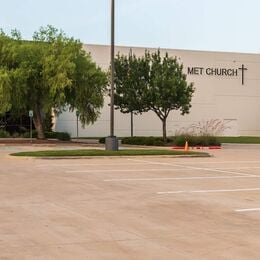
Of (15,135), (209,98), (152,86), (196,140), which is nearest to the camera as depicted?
(196,140)

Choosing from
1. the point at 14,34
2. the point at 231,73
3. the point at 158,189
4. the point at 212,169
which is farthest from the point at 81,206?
the point at 231,73

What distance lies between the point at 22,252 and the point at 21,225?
Answer: 6.23ft

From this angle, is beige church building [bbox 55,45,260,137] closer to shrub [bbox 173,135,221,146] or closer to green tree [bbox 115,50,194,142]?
green tree [bbox 115,50,194,142]

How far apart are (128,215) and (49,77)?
32.1 meters

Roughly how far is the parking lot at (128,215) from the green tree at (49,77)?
2230 centimetres

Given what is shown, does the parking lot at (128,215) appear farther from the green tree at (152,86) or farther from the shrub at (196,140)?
the green tree at (152,86)

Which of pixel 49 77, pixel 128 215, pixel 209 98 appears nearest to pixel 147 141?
pixel 49 77

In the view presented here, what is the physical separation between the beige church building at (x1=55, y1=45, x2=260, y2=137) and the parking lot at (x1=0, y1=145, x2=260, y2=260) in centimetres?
4085

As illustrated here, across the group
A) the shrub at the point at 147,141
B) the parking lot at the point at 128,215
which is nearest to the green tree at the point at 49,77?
the shrub at the point at 147,141

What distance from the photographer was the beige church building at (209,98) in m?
59.9

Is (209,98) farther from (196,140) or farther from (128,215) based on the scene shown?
(128,215)

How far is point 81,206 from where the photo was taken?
11.3 m

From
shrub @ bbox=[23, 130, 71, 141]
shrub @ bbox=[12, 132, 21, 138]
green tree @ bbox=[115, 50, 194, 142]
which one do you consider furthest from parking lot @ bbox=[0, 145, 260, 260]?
shrub @ bbox=[12, 132, 21, 138]

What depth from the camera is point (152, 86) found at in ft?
138
